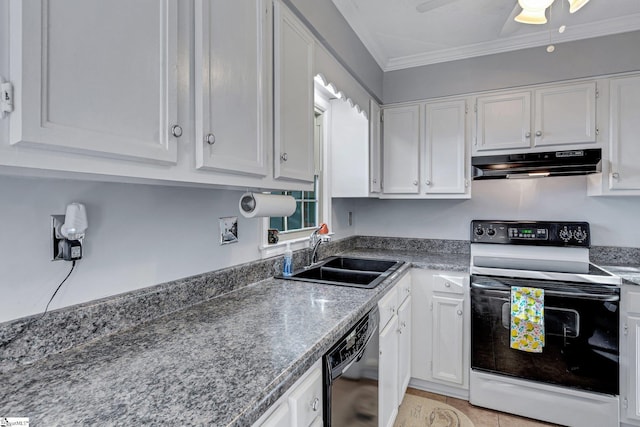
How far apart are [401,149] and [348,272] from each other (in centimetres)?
126

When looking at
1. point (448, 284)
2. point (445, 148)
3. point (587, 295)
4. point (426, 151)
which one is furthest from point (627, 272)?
point (426, 151)

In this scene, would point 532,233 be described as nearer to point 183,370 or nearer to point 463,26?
point 463,26

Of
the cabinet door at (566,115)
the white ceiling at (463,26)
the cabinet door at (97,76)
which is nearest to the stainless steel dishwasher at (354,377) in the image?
the cabinet door at (97,76)

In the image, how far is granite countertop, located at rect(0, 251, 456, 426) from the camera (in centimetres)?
63

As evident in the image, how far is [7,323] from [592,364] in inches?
103

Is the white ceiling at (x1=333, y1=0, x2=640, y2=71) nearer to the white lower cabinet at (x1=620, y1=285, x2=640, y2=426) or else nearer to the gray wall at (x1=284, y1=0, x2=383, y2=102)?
the gray wall at (x1=284, y1=0, x2=383, y2=102)

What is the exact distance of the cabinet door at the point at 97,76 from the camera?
0.56 metres

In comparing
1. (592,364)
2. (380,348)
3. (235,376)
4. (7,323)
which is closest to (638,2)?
(592,364)

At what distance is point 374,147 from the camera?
103 inches

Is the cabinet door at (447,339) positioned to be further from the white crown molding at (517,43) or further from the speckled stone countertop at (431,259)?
the white crown molding at (517,43)

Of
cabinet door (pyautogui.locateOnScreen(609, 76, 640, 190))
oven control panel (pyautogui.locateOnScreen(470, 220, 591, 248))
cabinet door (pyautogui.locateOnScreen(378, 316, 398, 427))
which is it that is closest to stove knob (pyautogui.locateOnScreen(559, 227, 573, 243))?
oven control panel (pyautogui.locateOnScreen(470, 220, 591, 248))

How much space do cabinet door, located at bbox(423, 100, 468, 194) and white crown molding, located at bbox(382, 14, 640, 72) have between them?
0.38m

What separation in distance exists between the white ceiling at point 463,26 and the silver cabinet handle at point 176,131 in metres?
1.42

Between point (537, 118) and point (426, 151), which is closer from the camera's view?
point (537, 118)
